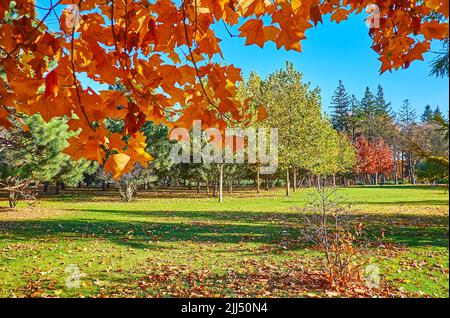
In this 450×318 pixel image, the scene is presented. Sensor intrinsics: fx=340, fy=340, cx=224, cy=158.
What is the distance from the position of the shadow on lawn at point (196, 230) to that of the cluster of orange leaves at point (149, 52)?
6.45 metres

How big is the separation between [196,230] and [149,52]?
8256 millimetres

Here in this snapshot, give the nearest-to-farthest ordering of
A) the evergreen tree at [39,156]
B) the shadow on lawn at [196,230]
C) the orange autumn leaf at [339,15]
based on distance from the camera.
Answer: the orange autumn leaf at [339,15] → the shadow on lawn at [196,230] → the evergreen tree at [39,156]

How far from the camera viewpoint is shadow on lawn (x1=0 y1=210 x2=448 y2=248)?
320 inches

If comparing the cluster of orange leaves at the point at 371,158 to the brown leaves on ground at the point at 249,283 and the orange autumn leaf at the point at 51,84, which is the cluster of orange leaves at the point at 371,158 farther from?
the orange autumn leaf at the point at 51,84

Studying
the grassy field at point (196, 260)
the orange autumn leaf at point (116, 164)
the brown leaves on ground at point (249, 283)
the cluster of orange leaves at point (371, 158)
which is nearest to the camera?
the orange autumn leaf at point (116, 164)

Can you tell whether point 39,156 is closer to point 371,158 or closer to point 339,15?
point 339,15

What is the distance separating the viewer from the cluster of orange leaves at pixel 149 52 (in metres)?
1.29

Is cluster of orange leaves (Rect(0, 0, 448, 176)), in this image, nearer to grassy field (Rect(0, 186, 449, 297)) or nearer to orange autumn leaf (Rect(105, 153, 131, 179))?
orange autumn leaf (Rect(105, 153, 131, 179))

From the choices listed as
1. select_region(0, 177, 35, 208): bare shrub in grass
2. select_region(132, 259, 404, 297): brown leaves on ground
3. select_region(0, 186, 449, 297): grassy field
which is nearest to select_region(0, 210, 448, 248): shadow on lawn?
select_region(0, 186, 449, 297): grassy field

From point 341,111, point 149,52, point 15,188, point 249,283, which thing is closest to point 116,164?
point 149,52

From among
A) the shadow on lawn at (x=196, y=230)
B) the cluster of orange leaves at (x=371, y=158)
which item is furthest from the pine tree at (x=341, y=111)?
the shadow on lawn at (x=196, y=230)

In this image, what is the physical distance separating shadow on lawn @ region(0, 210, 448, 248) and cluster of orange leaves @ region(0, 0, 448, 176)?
21.2ft

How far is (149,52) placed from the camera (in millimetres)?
1739
